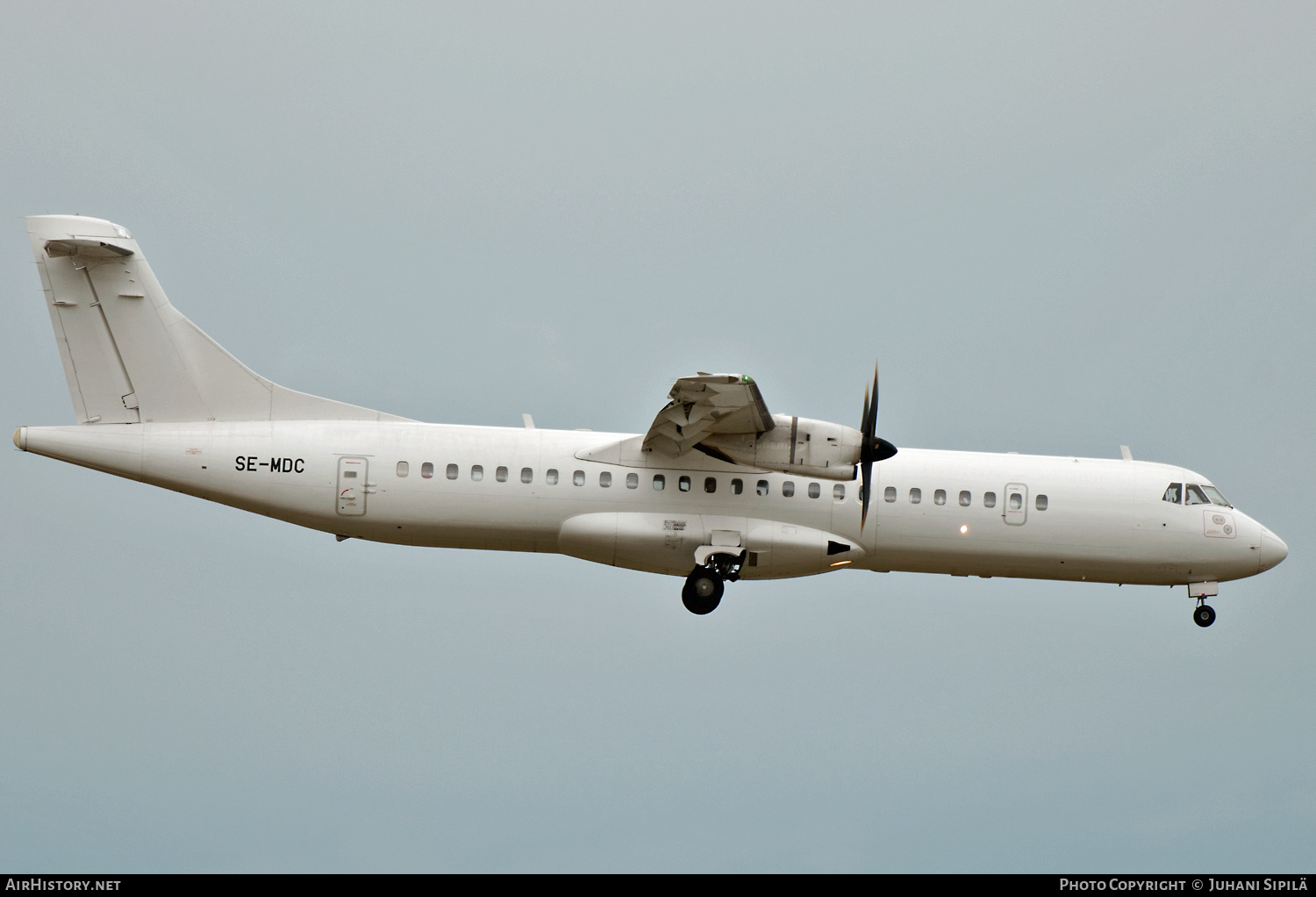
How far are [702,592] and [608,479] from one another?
267 cm

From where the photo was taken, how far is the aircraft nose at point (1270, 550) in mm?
25734

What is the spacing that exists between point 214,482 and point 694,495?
861 centimetres

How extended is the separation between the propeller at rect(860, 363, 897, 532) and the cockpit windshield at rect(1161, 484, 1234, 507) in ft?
21.1

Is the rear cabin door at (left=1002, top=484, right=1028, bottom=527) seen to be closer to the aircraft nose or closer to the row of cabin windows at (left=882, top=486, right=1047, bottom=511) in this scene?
the row of cabin windows at (left=882, top=486, right=1047, bottom=511)

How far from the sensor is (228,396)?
79.2ft

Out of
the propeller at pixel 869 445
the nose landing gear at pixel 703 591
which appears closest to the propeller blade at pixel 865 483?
the propeller at pixel 869 445

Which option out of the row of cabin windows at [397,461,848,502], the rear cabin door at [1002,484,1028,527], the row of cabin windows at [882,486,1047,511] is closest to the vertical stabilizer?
the row of cabin windows at [397,461,848,502]

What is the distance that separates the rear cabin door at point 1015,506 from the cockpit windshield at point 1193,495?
2946mm

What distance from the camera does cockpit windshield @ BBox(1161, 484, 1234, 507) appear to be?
25500mm

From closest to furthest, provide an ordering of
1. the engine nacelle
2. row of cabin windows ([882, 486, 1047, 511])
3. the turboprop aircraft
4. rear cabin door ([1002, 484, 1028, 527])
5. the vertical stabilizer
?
1. the engine nacelle
2. the turboprop aircraft
3. the vertical stabilizer
4. row of cabin windows ([882, 486, 1047, 511])
5. rear cabin door ([1002, 484, 1028, 527])

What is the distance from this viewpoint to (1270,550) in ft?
84.5

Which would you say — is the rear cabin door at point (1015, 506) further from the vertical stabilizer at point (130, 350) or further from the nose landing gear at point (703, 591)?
the vertical stabilizer at point (130, 350)

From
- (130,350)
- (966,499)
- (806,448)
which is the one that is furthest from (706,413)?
(130,350)

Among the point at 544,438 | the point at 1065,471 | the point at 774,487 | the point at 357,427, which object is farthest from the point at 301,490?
the point at 1065,471
